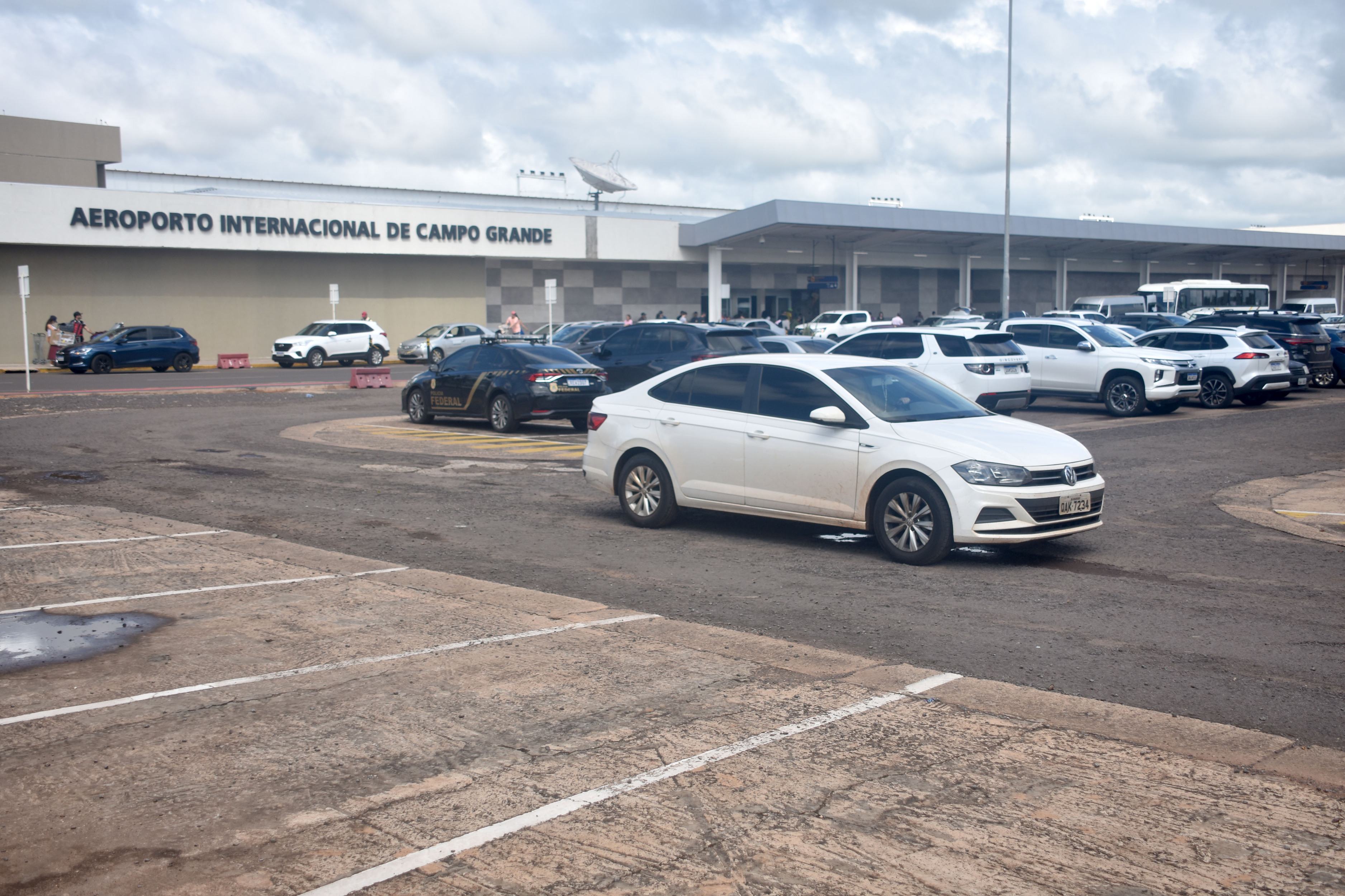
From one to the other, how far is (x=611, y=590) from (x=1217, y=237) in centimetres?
6481

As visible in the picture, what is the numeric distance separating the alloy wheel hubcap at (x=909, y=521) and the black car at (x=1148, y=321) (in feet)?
92.5

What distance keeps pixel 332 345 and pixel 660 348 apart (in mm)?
25903

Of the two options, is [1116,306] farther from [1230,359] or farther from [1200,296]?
[1230,359]

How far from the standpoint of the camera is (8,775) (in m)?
4.75

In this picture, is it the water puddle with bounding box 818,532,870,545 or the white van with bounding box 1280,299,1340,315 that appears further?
the white van with bounding box 1280,299,1340,315

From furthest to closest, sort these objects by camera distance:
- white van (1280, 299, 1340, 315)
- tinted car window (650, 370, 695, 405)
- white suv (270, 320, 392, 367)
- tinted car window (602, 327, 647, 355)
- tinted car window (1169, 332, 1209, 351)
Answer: white suv (270, 320, 392, 367)
white van (1280, 299, 1340, 315)
tinted car window (1169, 332, 1209, 351)
tinted car window (602, 327, 647, 355)
tinted car window (650, 370, 695, 405)

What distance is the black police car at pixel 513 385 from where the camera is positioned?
19766 millimetres

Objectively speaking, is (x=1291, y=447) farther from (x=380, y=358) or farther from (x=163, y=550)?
(x=380, y=358)

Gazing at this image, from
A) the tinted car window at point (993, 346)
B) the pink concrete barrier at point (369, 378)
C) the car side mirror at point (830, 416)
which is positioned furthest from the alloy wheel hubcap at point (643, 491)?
the pink concrete barrier at point (369, 378)

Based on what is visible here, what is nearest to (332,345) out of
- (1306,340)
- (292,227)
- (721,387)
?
(292,227)

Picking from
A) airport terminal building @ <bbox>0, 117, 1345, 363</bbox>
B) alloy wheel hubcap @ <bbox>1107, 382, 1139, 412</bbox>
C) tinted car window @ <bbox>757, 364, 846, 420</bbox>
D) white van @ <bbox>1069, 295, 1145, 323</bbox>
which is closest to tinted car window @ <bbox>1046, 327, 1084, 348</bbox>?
alloy wheel hubcap @ <bbox>1107, 382, 1139, 412</bbox>

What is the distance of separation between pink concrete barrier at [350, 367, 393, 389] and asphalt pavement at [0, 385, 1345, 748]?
46.0 feet

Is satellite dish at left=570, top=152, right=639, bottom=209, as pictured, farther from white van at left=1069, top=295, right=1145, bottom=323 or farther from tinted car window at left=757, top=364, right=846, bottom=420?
tinted car window at left=757, top=364, right=846, bottom=420

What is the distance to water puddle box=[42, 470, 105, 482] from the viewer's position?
14.3 m
